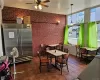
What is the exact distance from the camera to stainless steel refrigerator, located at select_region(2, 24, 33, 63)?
4777mm

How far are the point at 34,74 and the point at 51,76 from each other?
2.21 ft

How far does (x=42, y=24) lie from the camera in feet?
22.4

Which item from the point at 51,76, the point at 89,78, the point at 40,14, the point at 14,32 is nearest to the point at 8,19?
the point at 14,32

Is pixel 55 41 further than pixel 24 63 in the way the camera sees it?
Yes

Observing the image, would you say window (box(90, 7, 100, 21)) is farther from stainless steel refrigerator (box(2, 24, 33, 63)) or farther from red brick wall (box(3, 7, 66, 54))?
stainless steel refrigerator (box(2, 24, 33, 63))

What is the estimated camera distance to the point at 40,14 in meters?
6.67

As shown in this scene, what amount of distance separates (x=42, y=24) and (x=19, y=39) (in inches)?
89.9

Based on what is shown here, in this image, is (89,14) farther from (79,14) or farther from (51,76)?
(51,76)

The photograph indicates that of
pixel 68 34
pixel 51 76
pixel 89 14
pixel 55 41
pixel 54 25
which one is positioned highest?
pixel 89 14

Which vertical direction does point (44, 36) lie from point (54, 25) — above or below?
below

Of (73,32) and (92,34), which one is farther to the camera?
(73,32)

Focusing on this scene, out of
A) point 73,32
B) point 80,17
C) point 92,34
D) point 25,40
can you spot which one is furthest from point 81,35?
point 25,40

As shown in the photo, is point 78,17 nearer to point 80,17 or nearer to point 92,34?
point 80,17

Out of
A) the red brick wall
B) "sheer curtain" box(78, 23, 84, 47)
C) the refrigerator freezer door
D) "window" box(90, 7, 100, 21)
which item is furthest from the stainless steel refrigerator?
"window" box(90, 7, 100, 21)
